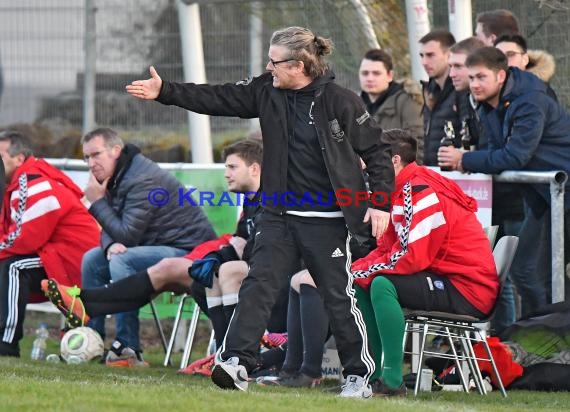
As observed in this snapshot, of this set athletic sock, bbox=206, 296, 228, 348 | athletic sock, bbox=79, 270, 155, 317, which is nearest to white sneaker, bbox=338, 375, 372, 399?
athletic sock, bbox=206, 296, 228, 348

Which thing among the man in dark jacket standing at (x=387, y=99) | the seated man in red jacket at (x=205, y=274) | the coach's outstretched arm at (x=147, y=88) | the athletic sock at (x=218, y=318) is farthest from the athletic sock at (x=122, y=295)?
the coach's outstretched arm at (x=147, y=88)

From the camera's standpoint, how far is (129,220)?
11797 millimetres

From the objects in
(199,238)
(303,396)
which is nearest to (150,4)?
(199,238)

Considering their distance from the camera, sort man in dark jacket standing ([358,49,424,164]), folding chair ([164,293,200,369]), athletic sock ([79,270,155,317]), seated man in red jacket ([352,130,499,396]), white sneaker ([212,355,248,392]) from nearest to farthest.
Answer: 1. white sneaker ([212,355,248,392])
2. seated man in red jacket ([352,130,499,396])
3. folding chair ([164,293,200,369])
4. athletic sock ([79,270,155,317])
5. man in dark jacket standing ([358,49,424,164])

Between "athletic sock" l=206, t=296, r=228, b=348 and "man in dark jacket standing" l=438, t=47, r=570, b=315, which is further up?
"man in dark jacket standing" l=438, t=47, r=570, b=315

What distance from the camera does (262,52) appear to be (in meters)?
14.7

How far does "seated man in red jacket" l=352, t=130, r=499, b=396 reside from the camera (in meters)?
9.08

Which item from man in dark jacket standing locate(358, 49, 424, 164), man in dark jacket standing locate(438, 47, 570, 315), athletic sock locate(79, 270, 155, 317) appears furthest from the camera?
man in dark jacket standing locate(358, 49, 424, 164)

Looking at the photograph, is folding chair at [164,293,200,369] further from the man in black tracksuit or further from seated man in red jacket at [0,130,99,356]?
the man in black tracksuit

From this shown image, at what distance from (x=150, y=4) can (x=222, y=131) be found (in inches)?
59.2

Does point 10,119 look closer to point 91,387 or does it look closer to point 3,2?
point 3,2

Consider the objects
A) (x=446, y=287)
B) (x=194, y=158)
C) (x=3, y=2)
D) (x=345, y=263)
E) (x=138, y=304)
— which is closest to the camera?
(x=345, y=263)

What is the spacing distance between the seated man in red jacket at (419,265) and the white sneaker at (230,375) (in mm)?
1033

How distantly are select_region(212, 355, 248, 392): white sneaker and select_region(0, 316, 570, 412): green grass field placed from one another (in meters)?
0.07
